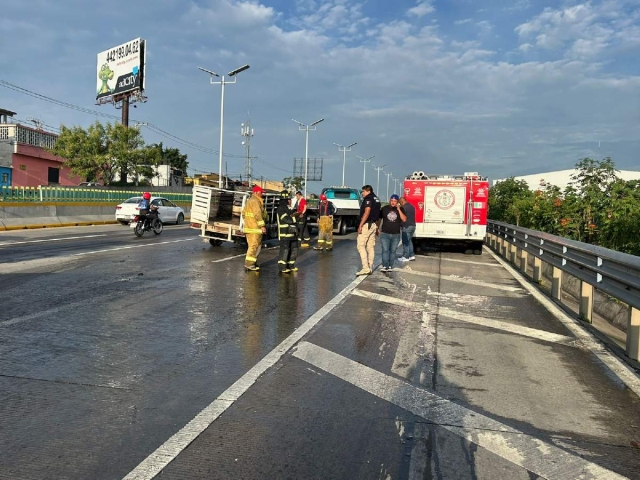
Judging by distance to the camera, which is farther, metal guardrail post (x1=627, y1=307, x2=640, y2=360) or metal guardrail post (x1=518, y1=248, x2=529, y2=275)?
metal guardrail post (x1=518, y1=248, x2=529, y2=275)

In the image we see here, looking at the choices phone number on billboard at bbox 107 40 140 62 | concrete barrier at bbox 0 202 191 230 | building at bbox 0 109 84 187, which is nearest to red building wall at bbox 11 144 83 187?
building at bbox 0 109 84 187

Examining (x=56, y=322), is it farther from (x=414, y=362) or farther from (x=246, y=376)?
(x=414, y=362)

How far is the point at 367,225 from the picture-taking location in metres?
12.5

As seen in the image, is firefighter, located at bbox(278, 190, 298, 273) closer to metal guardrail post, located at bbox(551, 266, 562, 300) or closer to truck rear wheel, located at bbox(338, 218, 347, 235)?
metal guardrail post, located at bbox(551, 266, 562, 300)

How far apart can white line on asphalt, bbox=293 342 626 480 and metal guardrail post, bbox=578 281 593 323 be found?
4.37 meters

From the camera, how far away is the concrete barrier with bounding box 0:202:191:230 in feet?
79.0

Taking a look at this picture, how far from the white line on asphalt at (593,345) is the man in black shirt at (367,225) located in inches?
133

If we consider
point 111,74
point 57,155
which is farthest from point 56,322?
point 111,74

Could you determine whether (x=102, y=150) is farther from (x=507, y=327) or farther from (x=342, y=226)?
(x=507, y=327)

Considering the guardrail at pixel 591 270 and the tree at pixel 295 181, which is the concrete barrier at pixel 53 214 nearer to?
the guardrail at pixel 591 270

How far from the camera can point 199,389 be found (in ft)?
15.9

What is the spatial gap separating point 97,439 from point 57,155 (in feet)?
160

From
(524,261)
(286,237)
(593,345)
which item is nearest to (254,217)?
(286,237)

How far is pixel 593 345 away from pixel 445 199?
37.5 feet
